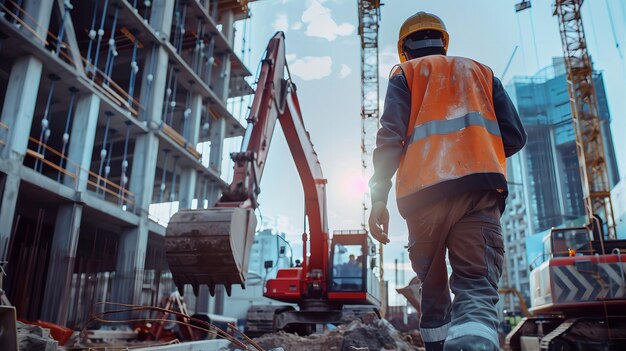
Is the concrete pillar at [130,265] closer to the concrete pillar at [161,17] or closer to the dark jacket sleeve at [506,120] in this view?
the concrete pillar at [161,17]

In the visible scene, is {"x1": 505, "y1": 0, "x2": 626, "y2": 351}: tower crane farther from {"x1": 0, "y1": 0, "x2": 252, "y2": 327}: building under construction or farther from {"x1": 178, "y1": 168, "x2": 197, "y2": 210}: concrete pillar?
→ {"x1": 178, "y1": 168, "x2": 197, "y2": 210}: concrete pillar

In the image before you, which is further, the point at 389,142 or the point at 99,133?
the point at 99,133

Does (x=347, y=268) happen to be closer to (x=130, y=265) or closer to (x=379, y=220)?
(x=379, y=220)

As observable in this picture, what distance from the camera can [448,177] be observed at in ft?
6.23

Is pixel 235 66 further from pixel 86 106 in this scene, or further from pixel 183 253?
pixel 183 253

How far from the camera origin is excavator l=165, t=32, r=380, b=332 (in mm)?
4270

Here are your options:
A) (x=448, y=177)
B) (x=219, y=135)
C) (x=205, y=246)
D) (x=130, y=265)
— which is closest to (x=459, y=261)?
(x=448, y=177)

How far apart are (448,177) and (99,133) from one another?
18788 millimetres

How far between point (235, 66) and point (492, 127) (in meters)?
23.6

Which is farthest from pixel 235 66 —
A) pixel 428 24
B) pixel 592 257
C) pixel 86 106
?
pixel 428 24

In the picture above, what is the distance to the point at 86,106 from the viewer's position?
14250 millimetres

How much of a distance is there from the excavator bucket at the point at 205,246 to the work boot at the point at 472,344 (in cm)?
292

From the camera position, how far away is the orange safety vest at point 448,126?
6.35 feet

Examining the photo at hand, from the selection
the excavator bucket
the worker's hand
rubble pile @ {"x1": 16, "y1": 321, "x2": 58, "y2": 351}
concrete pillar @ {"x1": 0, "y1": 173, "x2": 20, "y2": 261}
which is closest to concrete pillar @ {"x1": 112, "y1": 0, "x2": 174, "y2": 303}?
concrete pillar @ {"x1": 0, "y1": 173, "x2": 20, "y2": 261}
